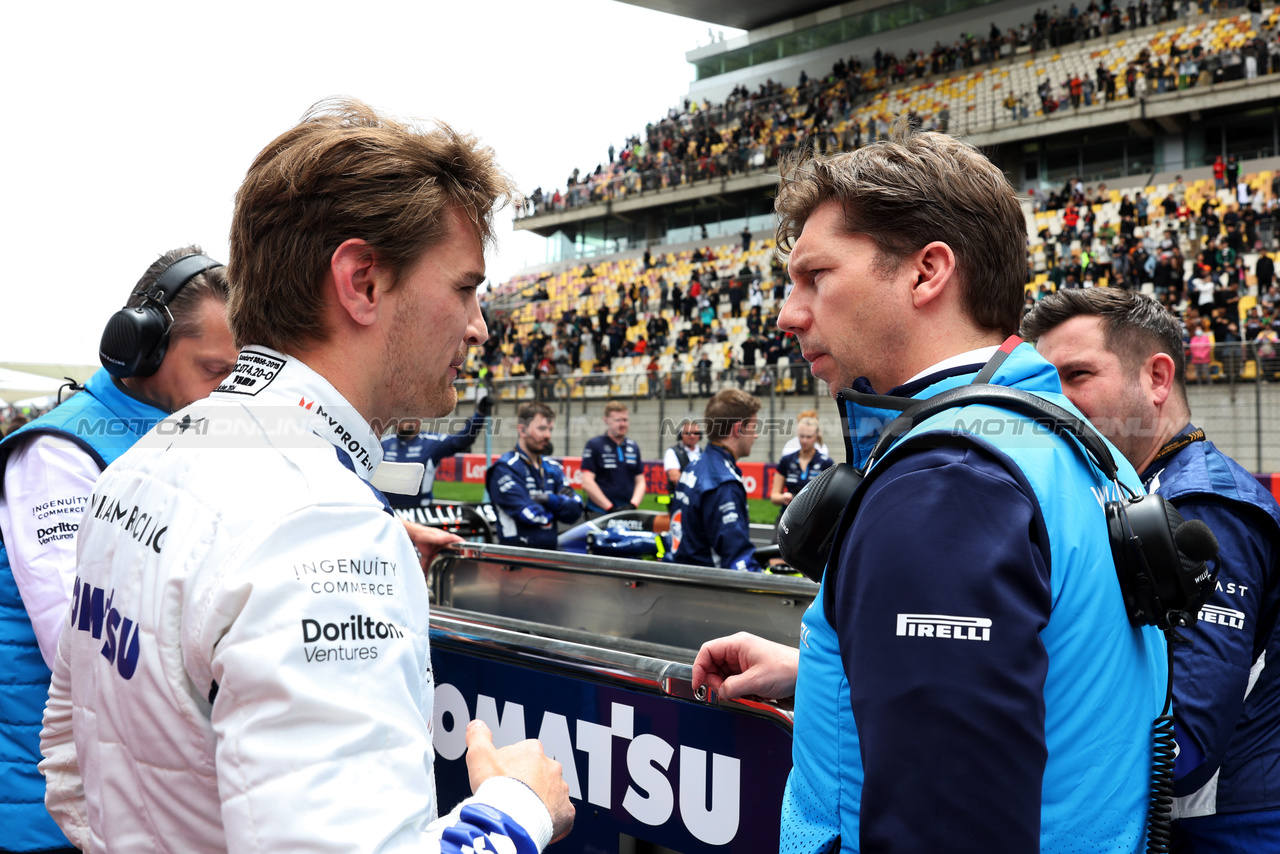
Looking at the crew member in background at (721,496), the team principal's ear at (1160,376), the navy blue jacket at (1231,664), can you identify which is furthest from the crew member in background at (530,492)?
the navy blue jacket at (1231,664)

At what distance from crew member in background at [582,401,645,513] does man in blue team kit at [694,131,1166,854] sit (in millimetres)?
8333

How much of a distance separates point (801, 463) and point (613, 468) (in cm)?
216

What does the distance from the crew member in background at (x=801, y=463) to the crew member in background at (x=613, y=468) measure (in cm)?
165

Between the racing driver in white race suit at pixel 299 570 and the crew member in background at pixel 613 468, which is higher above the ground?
the racing driver in white race suit at pixel 299 570

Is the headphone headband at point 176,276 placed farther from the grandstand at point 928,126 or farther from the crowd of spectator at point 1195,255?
the crowd of spectator at point 1195,255

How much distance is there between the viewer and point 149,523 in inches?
40.7

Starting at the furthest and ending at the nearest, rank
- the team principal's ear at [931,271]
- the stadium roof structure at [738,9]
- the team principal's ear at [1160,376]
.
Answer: the stadium roof structure at [738,9] → the team principal's ear at [1160,376] → the team principal's ear at [931,271]

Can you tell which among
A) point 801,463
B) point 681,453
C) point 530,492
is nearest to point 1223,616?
point 530,492

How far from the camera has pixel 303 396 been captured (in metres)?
Result: 1.17

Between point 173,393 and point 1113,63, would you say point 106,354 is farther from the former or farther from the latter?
point 1113,63

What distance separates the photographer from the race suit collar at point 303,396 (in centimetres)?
115

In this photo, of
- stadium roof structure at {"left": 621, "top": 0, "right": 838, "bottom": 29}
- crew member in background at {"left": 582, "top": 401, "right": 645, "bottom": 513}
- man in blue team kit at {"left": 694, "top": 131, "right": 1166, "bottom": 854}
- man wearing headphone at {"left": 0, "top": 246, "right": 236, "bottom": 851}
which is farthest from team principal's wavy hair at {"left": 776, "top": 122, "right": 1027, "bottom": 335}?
stadium roof structure at {"left": 621, "top": 0, "right": 838, "bottom": 29}

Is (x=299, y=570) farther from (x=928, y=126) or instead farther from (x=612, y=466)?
(x=928, y=126)

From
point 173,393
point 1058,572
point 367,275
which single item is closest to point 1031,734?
point 1058,572
